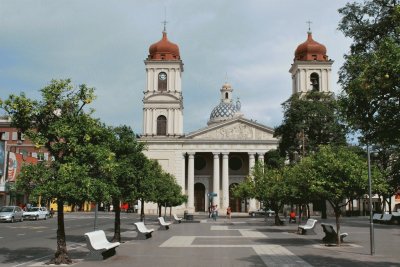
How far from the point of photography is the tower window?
86.9 m

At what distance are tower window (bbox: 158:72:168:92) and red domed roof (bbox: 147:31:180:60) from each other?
2883 mm

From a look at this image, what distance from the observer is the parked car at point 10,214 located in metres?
48.2

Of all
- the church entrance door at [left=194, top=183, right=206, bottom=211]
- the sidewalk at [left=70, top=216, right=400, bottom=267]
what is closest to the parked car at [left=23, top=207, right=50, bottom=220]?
the sidewalk at [left=70, top=216, right=400, bottom=267]

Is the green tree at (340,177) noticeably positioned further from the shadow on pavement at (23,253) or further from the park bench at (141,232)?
the shadow on pavement at (23,253)

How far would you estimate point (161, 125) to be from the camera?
291ft

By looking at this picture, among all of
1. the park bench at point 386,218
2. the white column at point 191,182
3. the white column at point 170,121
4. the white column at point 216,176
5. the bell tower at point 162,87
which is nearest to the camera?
the park bench at point 386,218

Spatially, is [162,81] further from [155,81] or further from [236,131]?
[236,131]

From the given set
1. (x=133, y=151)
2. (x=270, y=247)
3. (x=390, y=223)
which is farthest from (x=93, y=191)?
(x=390, y=223)

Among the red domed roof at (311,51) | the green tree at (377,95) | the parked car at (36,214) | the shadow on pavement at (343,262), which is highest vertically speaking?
the red domed roof at (311,51)

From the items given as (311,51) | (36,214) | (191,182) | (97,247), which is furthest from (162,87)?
(97,247)

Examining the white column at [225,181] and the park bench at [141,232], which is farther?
the white column at [225,181]

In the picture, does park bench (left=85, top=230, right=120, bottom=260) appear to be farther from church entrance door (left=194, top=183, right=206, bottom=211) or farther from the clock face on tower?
church entrance door (left=194, top=183, right=206, bottom=211)

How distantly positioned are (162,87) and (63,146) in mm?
71898

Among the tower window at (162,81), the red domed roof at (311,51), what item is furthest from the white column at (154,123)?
the red domed roof at (311,51)
